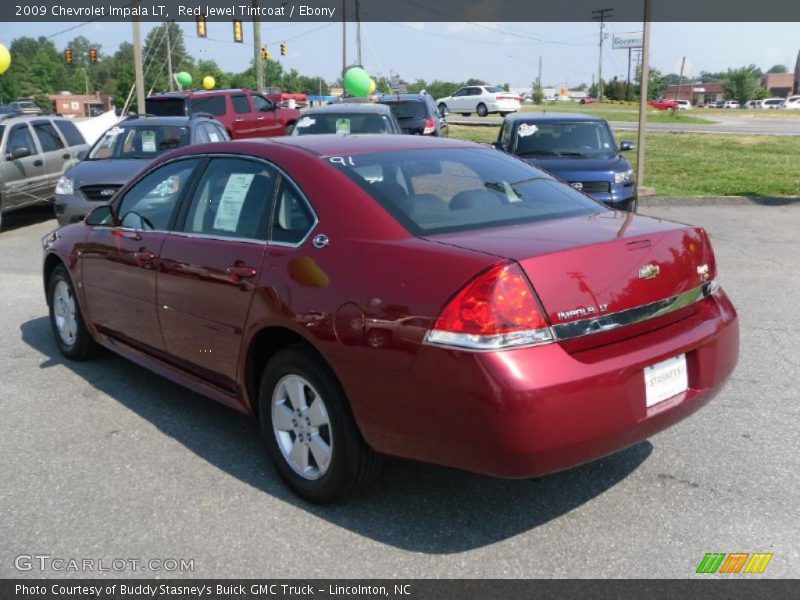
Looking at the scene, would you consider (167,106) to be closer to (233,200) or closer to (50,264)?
(50,264)

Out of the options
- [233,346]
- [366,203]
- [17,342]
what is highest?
[366,203]

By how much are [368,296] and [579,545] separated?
134cm

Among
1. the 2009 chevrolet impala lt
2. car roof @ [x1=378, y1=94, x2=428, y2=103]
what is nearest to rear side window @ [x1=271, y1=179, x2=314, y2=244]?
the 2009 chevrolet impala lt

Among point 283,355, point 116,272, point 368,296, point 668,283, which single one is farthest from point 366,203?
point 116,272

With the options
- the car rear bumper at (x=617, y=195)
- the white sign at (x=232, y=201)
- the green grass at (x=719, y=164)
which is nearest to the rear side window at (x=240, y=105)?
the green grass at (x=719, y=164)

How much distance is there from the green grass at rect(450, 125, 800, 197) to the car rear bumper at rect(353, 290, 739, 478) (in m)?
12.9

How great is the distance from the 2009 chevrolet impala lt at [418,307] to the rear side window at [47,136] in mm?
11029

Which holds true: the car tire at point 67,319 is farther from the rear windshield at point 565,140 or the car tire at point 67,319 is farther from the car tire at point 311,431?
the rear windshield at point 565,140

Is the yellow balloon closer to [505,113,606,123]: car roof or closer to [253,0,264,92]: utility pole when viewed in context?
[253,0,264,92]: utility pole

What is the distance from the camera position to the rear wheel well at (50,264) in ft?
20.3

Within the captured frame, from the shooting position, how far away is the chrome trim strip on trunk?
3188 mm
